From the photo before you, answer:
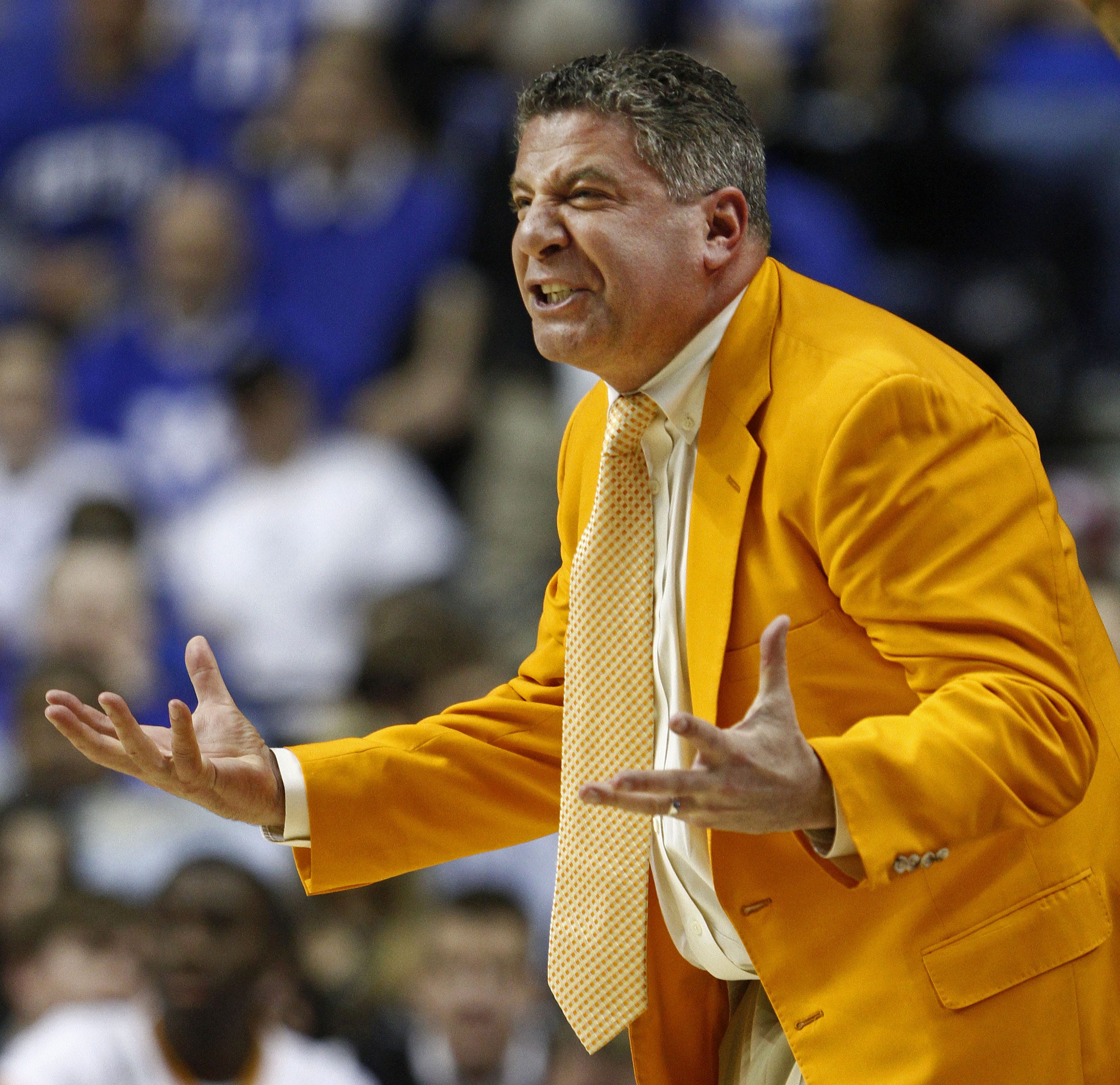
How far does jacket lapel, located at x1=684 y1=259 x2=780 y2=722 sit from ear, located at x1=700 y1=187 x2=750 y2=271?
2.1 inches

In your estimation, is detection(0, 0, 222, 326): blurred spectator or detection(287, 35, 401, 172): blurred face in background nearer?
Result: detection(287, 35, 401, 172): blurred face in background

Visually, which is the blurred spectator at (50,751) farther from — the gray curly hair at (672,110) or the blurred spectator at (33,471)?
the gray curly hair at (672,110)

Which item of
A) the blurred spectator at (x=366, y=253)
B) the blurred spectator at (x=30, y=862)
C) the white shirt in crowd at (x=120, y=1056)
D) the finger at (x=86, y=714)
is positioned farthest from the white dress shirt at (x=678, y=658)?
the blurred spectator at (x=366, y=253)

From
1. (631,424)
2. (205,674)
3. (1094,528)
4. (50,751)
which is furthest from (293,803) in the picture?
(1094,528)

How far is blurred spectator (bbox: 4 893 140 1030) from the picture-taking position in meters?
4.15

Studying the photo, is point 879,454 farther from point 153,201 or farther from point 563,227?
point 153,201

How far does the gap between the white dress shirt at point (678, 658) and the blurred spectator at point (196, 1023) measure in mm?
1929

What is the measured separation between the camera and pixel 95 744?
198 centimetres

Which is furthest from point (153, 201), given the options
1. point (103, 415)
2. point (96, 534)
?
point (96, 534)

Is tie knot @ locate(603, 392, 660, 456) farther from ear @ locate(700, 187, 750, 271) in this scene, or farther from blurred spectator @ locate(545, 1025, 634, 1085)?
blurred spectator @ locate(545, 1025, 634, 1085)

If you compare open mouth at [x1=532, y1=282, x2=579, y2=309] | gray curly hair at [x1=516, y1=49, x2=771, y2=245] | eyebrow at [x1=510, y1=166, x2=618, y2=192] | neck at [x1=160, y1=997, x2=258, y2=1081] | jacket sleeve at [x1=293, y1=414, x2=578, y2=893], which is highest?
gray curly hair at [x1=516, y1=49, x2=771, y2=245]

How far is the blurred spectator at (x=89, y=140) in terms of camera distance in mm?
6188

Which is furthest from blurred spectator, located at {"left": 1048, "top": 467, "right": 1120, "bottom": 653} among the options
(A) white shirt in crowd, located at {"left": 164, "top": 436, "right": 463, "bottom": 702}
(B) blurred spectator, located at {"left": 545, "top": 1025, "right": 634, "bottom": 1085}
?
(A) white shirt in crowd, located at {"left": 164, "top": 436, "right": 463, "bottom": 702}

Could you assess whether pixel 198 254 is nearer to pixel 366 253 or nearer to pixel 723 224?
pixel 366 253
